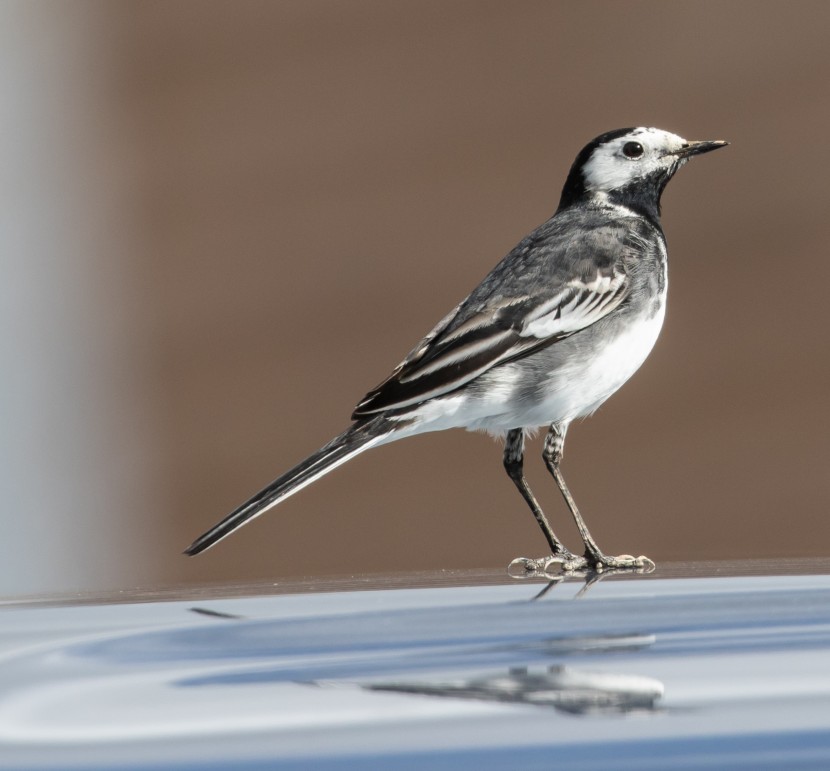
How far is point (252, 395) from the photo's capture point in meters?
12.2

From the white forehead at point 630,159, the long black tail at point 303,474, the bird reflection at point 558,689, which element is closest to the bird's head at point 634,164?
the white forehead at point 630,159

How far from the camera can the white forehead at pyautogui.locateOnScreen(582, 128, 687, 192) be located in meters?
5.27

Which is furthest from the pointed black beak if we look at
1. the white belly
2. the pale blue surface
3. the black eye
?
the pale blue surface

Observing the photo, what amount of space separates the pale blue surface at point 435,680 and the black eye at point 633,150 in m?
2.97

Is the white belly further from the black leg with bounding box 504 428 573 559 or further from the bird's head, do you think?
the bird's head

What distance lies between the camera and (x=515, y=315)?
4.38 m

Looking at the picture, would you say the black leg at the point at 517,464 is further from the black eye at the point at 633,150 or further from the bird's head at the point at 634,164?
the black eye at the point at 633,150

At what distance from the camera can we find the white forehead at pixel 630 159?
17.3 ft

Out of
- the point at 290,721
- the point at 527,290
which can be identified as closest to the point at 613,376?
the point at 527,290

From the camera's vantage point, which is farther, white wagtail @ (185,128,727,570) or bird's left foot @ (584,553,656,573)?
white wagtail @ (185,128,727,570)

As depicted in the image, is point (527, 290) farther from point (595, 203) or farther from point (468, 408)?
point (595, 203)

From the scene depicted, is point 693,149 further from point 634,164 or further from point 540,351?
point 540,351

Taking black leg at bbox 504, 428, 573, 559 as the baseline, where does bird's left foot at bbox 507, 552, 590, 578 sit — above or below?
below

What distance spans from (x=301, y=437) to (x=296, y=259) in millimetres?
1488
